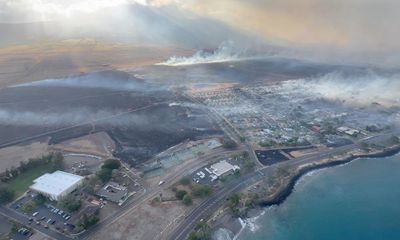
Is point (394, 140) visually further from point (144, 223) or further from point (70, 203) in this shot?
point (70, 203)

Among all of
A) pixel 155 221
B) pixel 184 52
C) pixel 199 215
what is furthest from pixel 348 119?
pixel 184 52

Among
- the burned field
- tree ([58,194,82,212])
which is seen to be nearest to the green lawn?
tree ([58,194,82,212])

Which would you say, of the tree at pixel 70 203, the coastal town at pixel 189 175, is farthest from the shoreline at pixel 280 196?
the tree at pixel 70 203

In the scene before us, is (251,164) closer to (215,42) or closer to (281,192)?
(281,192)

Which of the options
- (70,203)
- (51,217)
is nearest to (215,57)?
(70,203)

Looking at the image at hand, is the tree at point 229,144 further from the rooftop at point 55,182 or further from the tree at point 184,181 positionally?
the rooftop at point 55,182

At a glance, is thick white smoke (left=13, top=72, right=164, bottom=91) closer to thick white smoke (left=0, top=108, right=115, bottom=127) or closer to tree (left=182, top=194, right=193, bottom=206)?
thick white smoke (left=0, top=108, right=115, bottom=127)
